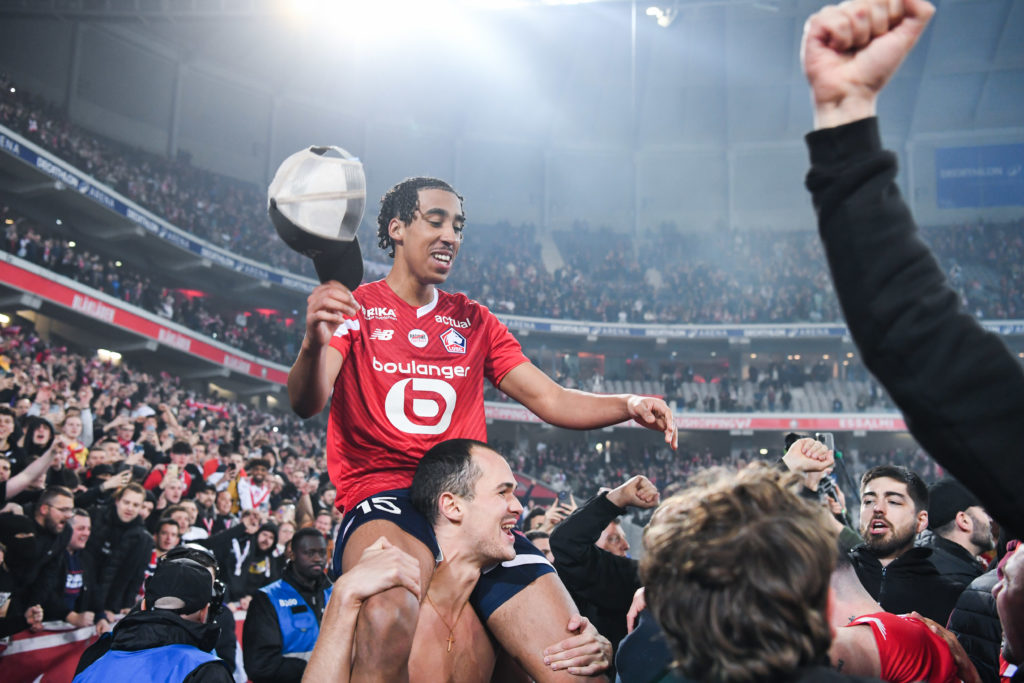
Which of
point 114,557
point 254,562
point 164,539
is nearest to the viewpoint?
point 114,557

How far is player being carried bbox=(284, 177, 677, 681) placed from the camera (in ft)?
8.94

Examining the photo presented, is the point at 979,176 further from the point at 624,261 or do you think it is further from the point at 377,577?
the point at 377,577

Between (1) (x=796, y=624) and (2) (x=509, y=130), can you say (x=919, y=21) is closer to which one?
(1) (x=796, y=624)

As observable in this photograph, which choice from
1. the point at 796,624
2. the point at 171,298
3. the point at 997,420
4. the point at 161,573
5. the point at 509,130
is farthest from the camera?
the point at 509,130

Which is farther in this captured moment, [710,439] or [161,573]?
[710,439]

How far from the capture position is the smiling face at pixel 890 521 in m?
3.95

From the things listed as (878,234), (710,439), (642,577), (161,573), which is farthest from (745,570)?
(710,439)

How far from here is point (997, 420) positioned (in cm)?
118

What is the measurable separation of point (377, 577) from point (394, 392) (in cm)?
108

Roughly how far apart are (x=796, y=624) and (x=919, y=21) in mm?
1063

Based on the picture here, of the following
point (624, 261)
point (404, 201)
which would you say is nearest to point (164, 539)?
point (404, 201)

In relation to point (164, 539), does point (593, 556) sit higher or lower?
higher

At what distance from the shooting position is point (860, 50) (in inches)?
53.2

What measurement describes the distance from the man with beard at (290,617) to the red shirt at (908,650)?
13.6 feet
